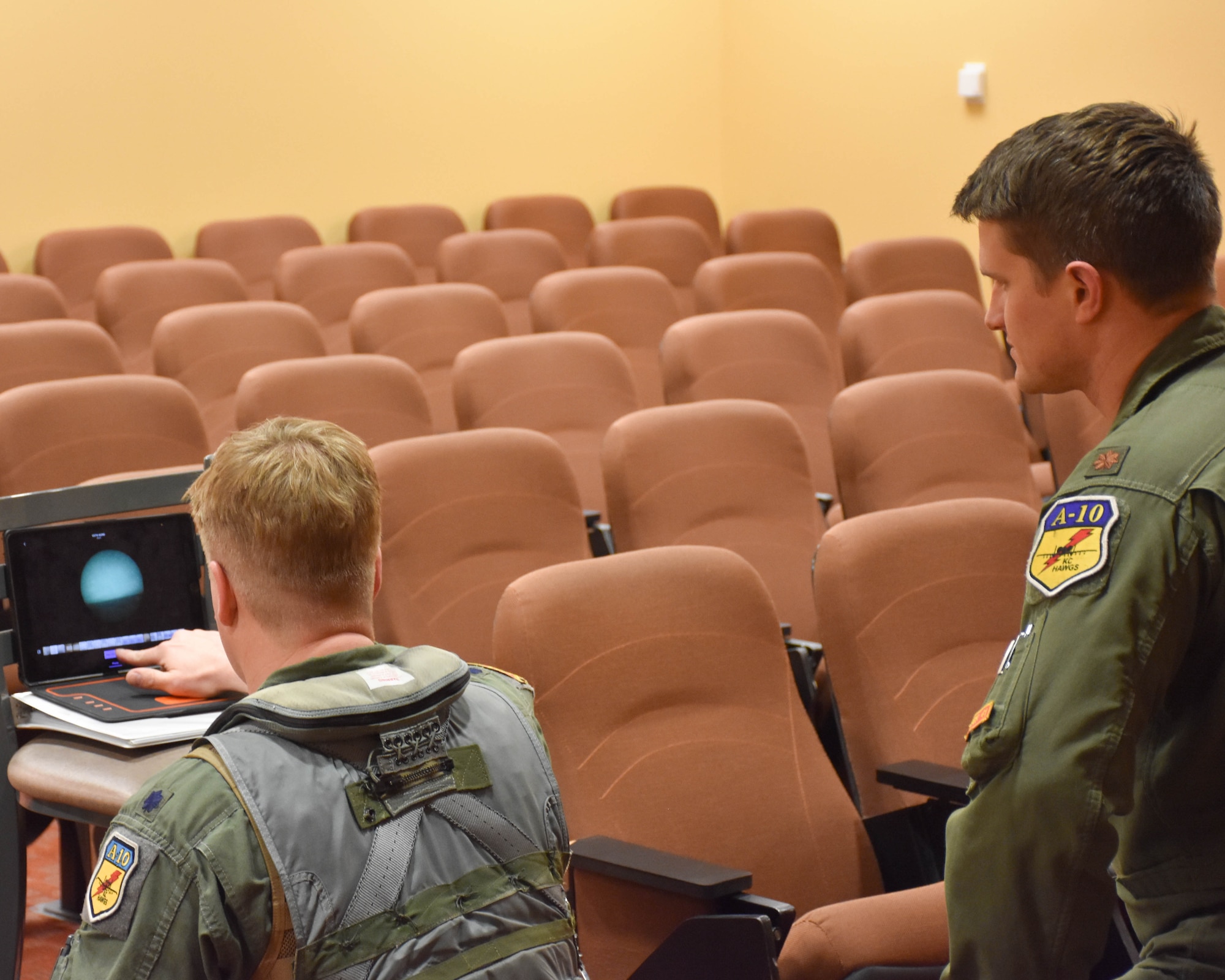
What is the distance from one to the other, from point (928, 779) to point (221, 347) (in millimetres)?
2788

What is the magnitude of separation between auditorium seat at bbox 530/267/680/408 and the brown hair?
3.34 m

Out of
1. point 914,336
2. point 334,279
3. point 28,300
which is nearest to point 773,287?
point 914,336

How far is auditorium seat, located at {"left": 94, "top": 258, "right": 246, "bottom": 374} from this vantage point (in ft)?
15.9

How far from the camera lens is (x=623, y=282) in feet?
16.0

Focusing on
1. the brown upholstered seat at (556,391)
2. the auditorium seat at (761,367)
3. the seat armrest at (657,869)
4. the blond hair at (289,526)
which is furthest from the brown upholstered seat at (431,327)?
the blond hair at (289,526)

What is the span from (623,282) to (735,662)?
2.89 metres

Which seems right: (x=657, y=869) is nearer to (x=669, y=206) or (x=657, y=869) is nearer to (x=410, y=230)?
(x=410, y=230)

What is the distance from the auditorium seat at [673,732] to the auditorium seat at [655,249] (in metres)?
3.88

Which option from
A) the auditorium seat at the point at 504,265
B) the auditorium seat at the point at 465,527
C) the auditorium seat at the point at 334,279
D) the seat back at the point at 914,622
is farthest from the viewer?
the auditorium seat at the point at 504,265

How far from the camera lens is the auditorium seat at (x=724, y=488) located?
9.62ft

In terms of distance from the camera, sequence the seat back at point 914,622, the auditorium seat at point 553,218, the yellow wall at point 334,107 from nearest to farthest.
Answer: the seat back at point 914,622
the yellow wall at point 334,107
the auditorium seat at point 553,218

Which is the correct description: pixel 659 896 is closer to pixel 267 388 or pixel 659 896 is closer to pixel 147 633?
pixel 147 633

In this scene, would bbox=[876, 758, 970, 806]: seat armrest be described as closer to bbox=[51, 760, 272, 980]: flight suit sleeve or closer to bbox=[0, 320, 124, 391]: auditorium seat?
bbox=[51, 760, 272, 980]: flight suit sleeve

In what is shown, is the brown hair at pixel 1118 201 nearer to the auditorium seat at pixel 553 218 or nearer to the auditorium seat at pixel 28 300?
the auditorium seat at pixel 28 300
